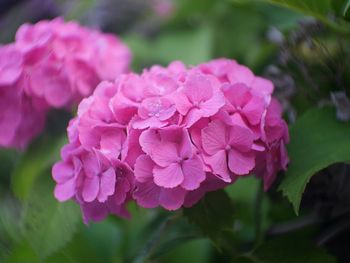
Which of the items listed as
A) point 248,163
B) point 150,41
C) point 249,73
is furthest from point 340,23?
point 150,41

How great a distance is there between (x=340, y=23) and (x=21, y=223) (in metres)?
0.53

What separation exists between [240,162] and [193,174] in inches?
2.2

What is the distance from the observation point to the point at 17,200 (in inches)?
37.4

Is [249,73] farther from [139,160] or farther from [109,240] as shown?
[109,240]

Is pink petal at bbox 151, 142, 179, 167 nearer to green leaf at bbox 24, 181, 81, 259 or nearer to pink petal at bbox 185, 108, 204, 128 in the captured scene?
pink petal at bbox 185, 108, 204, 128

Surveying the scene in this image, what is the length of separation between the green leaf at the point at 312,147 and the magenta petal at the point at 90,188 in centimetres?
20

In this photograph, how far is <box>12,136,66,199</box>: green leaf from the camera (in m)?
0.93

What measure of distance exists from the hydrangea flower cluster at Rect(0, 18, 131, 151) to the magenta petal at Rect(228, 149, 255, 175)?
0.34 metres

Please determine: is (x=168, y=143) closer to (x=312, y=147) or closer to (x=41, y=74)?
(x=312, y=147)

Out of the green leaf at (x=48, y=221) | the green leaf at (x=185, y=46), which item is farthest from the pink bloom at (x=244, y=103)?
the green leaf at (x=185, y=46)

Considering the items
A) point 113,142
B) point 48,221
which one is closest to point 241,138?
point 113,142

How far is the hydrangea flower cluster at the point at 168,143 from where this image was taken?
55 cm

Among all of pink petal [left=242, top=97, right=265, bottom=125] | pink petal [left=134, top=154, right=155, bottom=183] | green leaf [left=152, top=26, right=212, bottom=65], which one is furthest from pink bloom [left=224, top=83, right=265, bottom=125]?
green leaf [left=152, top=26, right=212, bottom=65]

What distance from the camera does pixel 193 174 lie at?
53 cm
